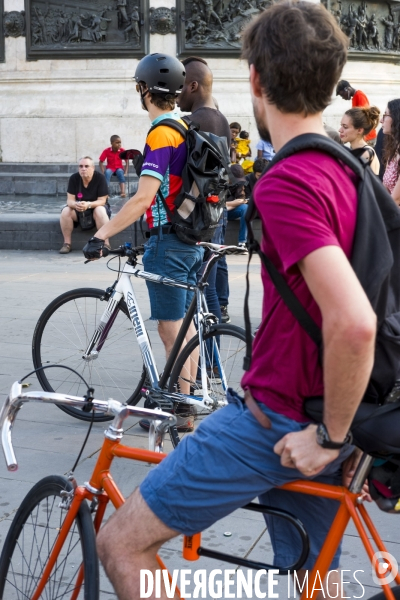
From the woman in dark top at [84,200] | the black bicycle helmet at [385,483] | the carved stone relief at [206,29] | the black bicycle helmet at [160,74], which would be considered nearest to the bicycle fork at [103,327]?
the black bicycle helmet at [160,74]

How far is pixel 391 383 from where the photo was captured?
1.92m

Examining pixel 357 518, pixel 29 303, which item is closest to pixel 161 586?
pixel 357 518

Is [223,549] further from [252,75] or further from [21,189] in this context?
[21,189]

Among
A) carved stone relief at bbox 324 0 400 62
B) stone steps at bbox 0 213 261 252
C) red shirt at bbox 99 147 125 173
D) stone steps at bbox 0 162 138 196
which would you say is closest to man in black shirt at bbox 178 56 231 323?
stone steps at bbox 0 213 261 252

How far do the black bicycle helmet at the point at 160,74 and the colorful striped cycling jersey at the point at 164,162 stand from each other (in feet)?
0.42

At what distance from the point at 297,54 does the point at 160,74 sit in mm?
2847

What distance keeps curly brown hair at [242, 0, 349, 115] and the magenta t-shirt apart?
131 millimetres

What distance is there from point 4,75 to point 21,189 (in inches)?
132

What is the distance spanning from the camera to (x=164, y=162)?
14.6 ft

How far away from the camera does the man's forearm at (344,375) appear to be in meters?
1.71

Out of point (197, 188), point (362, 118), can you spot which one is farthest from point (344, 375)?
point (362, 118)

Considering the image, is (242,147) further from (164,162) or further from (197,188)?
(164,162)

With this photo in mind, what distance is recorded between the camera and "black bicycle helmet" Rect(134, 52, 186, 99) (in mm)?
4555

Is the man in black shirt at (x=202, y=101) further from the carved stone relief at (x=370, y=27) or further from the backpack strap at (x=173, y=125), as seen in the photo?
the carved stone relief at (x=370, y=27)
